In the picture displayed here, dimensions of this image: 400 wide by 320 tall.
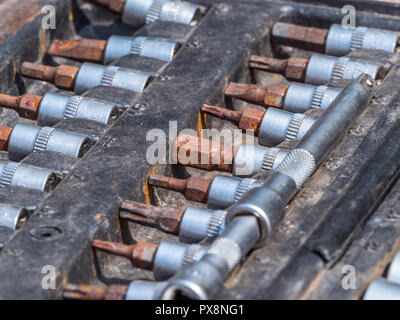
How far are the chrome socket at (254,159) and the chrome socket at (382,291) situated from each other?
2.63 feet

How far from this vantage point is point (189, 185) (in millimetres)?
3244

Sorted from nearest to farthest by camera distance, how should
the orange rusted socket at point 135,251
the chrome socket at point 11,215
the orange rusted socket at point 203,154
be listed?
the orange rusted socket at point 135,251 < the chrome socket at point 11,215 < the orange rusted socket at point 203,154

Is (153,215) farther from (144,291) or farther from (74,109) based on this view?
(74,109)

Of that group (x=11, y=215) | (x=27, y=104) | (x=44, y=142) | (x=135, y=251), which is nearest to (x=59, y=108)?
(x=27, y=104)

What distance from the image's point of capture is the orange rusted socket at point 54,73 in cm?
403

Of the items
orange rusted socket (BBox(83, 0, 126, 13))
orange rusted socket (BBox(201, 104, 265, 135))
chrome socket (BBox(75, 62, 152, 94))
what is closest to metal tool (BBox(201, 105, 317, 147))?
orange rusted socket (BBox(201, 104, 265, 135))

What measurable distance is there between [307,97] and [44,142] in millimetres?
1234
